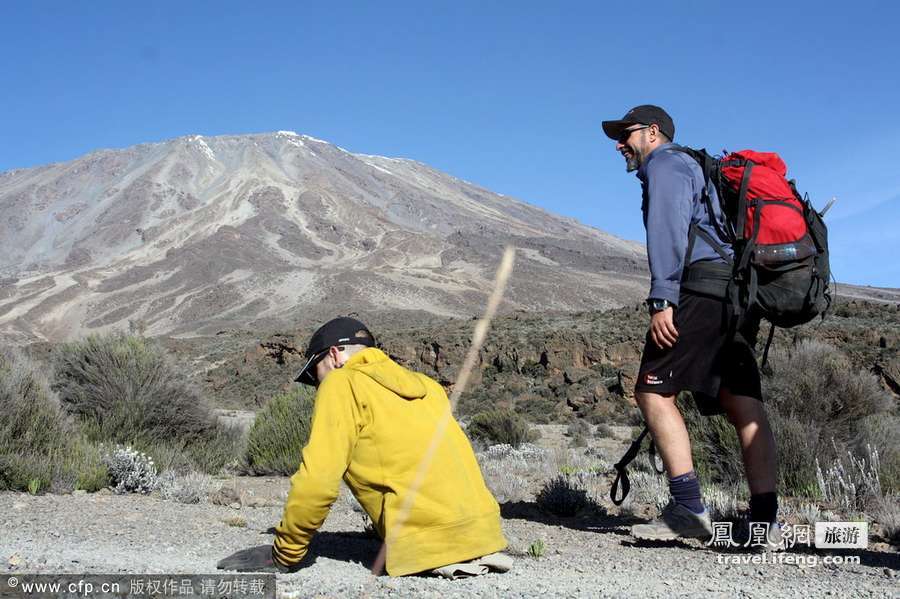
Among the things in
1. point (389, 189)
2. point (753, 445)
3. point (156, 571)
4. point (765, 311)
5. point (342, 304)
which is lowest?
point (156, 571)

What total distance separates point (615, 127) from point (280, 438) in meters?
4.83

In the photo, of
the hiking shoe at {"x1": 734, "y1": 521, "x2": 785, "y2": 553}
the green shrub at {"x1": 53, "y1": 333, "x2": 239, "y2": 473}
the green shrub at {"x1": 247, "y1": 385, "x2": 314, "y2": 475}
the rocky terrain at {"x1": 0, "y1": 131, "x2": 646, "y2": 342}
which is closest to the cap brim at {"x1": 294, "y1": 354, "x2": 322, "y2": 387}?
the hiking shoe at {"x1": 734, "y1": 521, "x2": 785, "y2": 553}

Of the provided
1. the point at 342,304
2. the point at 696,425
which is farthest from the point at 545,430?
the point at 342,304

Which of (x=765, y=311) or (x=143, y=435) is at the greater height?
(x=765, y=311)

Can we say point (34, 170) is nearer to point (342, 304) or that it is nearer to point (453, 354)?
point (342, 304)

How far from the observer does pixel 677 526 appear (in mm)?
3568

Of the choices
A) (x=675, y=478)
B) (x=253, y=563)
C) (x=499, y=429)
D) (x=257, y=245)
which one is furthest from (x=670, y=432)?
(x=257, y=245)

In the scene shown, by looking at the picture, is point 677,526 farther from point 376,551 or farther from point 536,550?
point 376,551

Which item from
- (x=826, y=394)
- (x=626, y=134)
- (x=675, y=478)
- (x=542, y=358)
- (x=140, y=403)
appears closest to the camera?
(x=675, y=478)

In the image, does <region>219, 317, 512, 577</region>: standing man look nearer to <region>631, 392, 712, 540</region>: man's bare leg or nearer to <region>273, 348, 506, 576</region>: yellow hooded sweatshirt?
<region>273, 348, 506, 576</region>: yellow hooded sweatshirt

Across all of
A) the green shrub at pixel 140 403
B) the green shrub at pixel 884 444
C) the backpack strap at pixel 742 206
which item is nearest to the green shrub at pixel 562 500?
the green shrub at pixel 884 444

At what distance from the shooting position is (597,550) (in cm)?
371

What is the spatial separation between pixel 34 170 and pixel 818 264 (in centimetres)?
16674

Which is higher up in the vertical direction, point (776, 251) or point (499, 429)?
point (776, 251)
